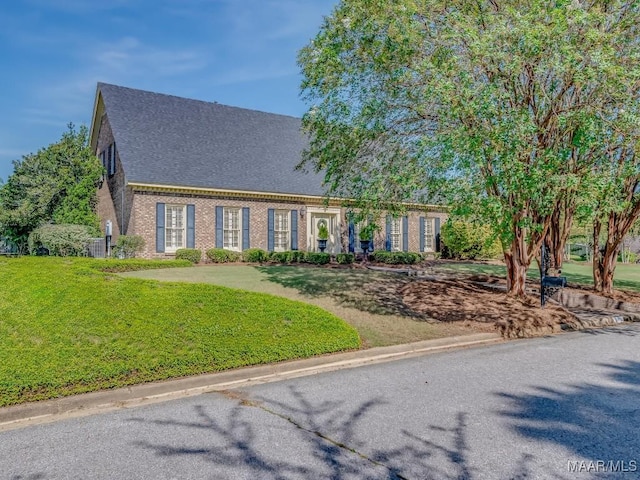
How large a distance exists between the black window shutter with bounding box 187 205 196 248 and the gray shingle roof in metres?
1.09

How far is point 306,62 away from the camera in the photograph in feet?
35.2

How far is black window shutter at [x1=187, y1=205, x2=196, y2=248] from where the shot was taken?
19500 mm

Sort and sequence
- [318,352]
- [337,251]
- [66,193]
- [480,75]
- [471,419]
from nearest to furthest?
[471,419], [318,352], [480,75], [66,193], [337,251]

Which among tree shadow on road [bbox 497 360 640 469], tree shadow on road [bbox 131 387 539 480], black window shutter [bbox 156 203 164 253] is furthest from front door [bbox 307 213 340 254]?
tree shadow on road [bbox 131 387 539 480]

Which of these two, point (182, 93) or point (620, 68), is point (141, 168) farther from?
point (620, 68)

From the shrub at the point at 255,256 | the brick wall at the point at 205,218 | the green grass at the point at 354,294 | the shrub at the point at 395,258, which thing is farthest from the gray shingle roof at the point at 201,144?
the green grass at the point at 354,294

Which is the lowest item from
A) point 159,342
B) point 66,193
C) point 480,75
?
point 159,342

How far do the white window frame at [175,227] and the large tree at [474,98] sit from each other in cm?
1026

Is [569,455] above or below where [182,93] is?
below

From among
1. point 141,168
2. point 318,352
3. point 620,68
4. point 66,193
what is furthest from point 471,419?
point 66,193

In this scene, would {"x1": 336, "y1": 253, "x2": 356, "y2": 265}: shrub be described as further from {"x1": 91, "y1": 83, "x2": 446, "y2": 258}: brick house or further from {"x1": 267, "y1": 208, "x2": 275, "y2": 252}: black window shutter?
{"x1": 267, "y1": 208, "x2": 275, "y2": 252}: black window shutter

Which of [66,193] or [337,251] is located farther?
[337,251]

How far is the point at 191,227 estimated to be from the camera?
64.2ft

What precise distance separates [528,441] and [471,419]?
1.92 feet
